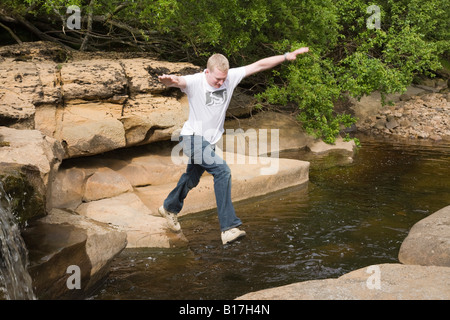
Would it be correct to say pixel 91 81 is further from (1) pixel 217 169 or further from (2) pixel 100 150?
(1) pixel 217 169

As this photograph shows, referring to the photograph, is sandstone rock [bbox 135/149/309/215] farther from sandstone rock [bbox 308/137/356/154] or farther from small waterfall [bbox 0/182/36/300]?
small waterfall [bbox 0/182/36/300]

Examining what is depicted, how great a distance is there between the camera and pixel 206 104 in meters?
6.50

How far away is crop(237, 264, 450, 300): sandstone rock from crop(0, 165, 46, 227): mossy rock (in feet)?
7.28

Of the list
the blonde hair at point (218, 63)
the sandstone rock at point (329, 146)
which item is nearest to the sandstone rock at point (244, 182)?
the blonde hair at point (218, 63)

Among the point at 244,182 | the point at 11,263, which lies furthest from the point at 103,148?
the point at 11,263

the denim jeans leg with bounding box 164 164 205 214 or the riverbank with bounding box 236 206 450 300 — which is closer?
the riverbank with bounding box 236 206 450 300

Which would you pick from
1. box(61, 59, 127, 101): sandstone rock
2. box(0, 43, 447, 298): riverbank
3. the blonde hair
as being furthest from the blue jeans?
box(61, 59, 127, 101): sandstone rock

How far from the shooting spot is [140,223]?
24.9 feet

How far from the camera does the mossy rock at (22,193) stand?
16.5 ft

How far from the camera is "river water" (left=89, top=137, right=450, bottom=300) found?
6.14 m

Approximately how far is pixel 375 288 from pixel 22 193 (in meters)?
3.40
